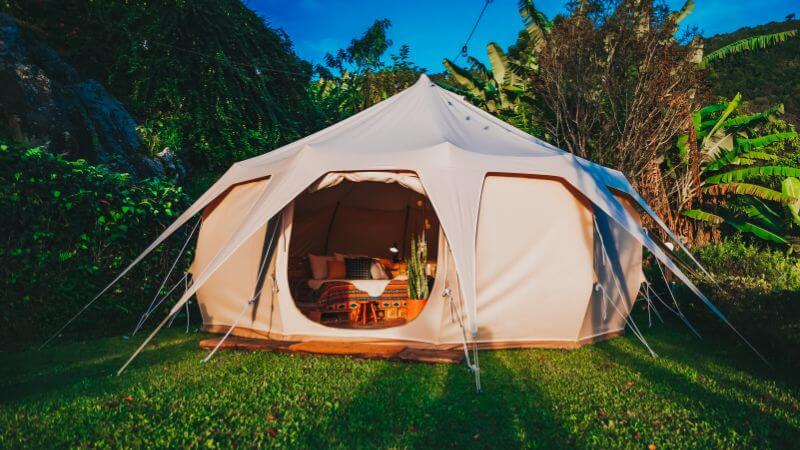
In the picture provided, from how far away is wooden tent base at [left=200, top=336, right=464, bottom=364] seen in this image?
514 centimetres

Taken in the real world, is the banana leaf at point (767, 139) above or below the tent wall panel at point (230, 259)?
above

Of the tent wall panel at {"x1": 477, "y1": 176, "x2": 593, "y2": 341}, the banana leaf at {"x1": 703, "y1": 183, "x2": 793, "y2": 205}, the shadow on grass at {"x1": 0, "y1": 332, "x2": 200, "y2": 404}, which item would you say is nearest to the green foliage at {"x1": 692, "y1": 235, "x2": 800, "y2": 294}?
the tent wall panel at {"x1": 477, "y1": 176, "x2": 593, "y2": 341}

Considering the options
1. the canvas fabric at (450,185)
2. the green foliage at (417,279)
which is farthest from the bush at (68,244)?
the green foliage at (417,279)

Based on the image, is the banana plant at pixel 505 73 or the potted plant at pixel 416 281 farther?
the banana plant at pixel 505 73

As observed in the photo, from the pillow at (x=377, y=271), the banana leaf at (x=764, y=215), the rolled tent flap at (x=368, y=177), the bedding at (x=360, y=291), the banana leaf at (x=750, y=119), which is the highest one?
the banana leaf at (x=750, y=119)

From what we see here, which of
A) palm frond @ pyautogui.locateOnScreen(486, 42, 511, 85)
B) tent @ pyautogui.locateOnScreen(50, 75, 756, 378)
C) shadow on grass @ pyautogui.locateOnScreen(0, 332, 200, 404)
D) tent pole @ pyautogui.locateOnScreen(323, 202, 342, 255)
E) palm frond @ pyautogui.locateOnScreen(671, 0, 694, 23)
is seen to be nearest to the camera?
shadow on grass @ pyautogui.locateOnScreen(0, 332, 200, 404)

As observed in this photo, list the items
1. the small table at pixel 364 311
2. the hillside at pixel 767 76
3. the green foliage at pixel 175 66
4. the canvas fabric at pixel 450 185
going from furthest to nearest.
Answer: the hillside at pixel 767 76
the green foliage at pixel 175 66
the small table at pixel 364 311
the canvas fabric at pixel 450 185

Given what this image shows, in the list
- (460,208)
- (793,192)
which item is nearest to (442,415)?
(460,208)

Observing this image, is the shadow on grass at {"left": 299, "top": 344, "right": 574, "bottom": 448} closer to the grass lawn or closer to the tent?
the grass lawn

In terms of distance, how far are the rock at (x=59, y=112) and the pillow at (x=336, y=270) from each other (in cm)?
341

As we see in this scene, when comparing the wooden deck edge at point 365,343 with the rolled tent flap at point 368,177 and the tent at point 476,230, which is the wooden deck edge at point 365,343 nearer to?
the tent at point 476,230

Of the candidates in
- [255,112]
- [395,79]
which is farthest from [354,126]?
[395,79]

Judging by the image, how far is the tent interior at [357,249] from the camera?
26.0ft

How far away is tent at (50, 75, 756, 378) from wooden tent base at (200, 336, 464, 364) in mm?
203
